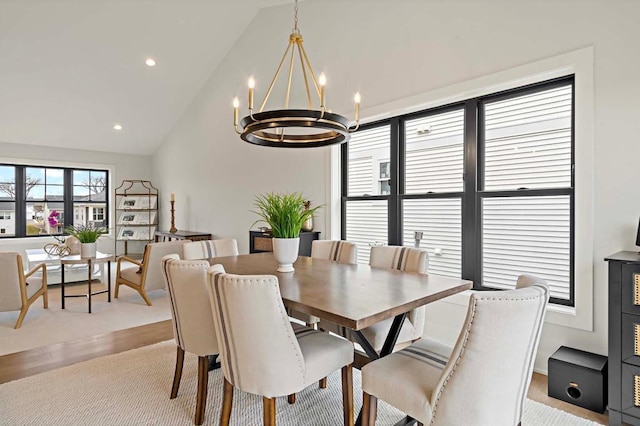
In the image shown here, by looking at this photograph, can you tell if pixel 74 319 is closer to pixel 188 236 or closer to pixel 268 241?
pixel 268 241

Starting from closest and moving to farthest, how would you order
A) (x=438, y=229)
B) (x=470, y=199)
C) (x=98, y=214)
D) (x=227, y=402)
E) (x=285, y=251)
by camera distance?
1. (x=227, y=402)
2. (x=285, y=251)
3. (x=470, y=199)
4. (x=438, y=229)
5. (x=98, y=214)

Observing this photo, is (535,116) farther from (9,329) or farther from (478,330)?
(9,329)

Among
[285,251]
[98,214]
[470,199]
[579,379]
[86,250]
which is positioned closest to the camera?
[579,379]

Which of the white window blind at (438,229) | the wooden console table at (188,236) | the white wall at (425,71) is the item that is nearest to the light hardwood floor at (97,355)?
the white wall at (425,71)

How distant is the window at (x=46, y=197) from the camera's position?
704 cm

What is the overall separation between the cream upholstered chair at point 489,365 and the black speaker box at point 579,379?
1.19 meters

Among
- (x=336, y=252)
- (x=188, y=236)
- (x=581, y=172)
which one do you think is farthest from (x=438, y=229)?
(x=188, y=236)

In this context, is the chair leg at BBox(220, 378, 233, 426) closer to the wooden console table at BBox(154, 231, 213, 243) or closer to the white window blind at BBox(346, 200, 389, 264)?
the white window blind at BBox(346, 200, 389, 264)

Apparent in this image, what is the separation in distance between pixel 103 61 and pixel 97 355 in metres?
4.42

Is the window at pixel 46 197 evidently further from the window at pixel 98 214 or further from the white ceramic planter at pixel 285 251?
the white ceramic planter at pixel 285 251

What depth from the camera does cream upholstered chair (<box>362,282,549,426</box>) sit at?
1.25 metres

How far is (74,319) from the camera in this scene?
4.00 metres

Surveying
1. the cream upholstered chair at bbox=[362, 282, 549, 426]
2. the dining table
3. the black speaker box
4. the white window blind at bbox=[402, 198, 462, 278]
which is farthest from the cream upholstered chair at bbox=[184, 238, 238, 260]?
the black speaker box

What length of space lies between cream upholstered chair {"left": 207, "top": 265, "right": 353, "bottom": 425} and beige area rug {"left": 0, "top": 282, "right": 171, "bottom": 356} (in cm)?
275
